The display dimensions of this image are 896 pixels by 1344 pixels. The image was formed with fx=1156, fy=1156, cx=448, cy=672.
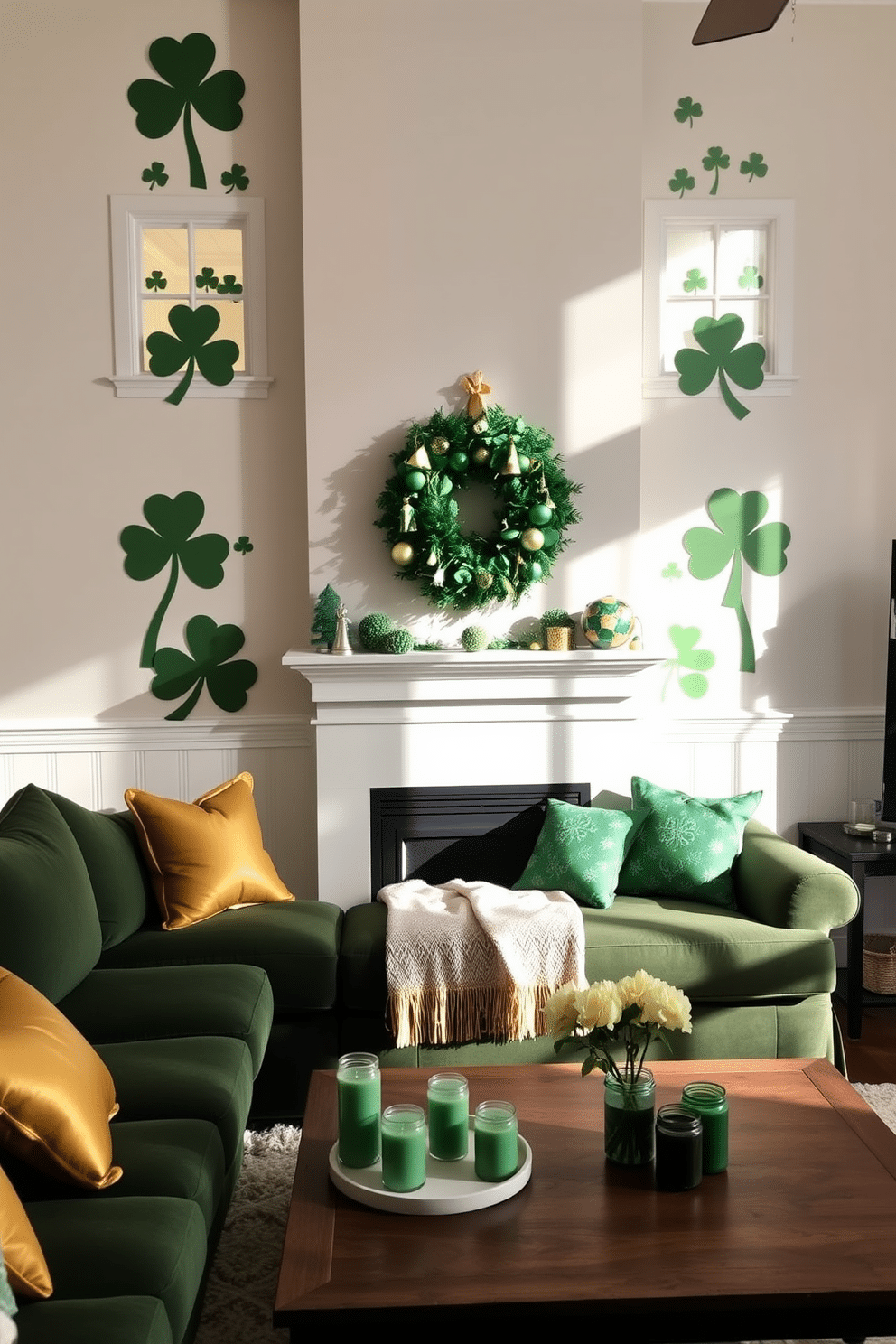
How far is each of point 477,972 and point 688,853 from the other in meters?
0.84

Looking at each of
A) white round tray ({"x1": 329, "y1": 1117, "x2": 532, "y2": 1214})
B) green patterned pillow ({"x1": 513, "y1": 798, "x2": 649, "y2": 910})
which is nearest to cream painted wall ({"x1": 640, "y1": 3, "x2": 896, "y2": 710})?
green patterned pillow ({"x1": 513, "y1": 798, "x2": 649, "y2": 910})


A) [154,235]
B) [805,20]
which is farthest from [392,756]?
[805,20]

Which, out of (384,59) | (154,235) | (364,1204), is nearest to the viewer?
(364,1204)

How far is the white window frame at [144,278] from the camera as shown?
4082 millimetres

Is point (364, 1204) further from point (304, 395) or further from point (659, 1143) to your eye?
point (304, 395)

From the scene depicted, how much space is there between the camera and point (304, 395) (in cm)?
414

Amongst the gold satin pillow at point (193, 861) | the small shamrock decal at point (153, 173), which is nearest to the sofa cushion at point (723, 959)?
the gold satin pillow at point (193, 861)

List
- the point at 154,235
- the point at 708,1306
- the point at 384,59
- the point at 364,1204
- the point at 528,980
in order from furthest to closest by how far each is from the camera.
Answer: the point at 154,235
the point at 384,59
the point at 528,980
the point at 364,1204
the point at 708,1306

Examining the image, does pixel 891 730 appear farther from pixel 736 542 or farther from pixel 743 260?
pixel 743 260

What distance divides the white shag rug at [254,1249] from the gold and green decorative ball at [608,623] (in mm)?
1671

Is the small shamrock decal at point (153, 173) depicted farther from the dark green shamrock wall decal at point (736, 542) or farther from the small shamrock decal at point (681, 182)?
the dark green shamrock wall decal at point (736, 542)

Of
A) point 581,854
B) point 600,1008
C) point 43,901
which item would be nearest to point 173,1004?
point 43,901

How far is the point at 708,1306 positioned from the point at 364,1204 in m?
0.58

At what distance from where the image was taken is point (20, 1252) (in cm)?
154
